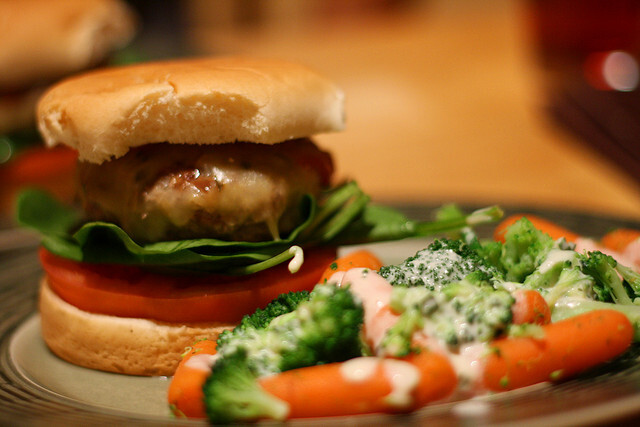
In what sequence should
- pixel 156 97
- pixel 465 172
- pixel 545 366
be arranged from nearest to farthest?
pixel 545 366 < pixel 156 97 < pixel 465 172

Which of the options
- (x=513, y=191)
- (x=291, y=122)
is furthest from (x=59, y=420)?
(x=513, y=191)

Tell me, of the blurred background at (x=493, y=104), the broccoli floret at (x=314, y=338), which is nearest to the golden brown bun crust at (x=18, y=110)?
the blurred background at (x=493, y=104)

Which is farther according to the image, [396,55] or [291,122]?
[396,55]

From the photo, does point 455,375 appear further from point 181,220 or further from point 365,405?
point 181,220

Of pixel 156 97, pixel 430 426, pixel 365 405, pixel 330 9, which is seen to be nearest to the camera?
pixel 430 426

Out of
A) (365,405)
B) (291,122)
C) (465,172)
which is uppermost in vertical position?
(291,122)

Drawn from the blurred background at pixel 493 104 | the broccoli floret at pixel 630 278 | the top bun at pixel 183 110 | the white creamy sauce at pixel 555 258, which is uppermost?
the top bun at pixel 183 110

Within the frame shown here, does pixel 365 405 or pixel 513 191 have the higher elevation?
pixel 365 405

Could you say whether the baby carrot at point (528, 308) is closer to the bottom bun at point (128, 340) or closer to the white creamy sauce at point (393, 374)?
the white creamy sauce at point (393, 374)
